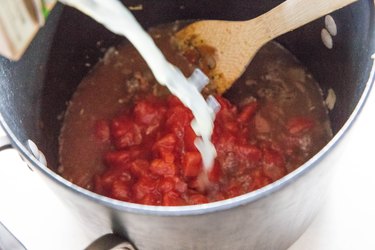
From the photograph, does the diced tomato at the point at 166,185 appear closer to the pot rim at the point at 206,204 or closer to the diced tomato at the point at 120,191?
the diced tomato at the point at 120,191

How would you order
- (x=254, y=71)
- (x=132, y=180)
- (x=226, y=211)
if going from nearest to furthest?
(x=226, y=211)
(x=132, y=180)
(x=254, y=71)

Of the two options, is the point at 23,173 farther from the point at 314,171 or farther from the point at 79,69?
the point at 314,171

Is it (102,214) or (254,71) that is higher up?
(102,214)

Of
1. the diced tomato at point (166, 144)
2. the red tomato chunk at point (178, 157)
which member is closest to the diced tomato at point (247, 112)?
the red tomato chunk at point (178, 157)

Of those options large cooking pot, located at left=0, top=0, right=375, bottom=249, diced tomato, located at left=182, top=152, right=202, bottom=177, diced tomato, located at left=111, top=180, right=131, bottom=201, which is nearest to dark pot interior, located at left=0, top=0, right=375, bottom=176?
large cooking pot, located at left=0, top=0, right=375, bottom=249

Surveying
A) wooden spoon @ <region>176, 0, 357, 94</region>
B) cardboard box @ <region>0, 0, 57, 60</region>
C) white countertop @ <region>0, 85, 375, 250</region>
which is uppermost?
cardboard box @ <region>0, 0, 57, 60</region>

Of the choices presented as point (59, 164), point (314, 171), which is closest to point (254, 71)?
point (59, 164)

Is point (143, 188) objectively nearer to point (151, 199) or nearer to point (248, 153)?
point (151, 199)

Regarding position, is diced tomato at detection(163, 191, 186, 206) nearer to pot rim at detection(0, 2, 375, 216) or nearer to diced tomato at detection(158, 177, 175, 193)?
diced tomato at detection(158, 177, 175, 193)
